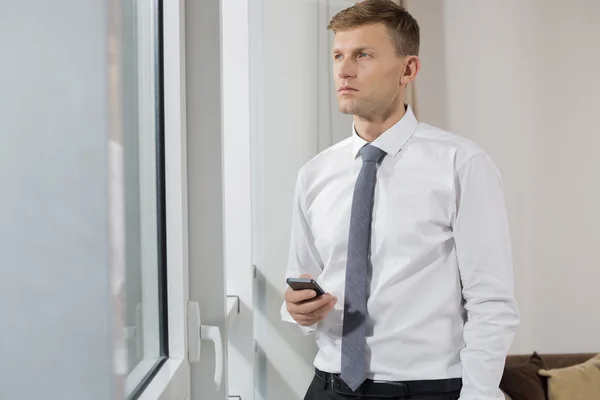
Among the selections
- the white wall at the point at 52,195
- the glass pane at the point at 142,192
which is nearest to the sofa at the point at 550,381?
the glass pane at the point at 142,192

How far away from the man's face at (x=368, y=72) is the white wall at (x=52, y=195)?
1.38m

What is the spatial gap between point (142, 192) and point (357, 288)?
70 cm

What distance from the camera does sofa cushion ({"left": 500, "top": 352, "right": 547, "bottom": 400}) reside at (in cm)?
273

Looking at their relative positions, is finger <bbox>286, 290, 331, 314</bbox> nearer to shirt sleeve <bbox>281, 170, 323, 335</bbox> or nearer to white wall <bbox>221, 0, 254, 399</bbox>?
shirt sleeve <bbox>281, 170, 323, 335</bbox>

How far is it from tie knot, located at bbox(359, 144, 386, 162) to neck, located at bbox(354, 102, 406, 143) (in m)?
0.04

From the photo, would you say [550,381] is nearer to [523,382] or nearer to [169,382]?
[523,382]

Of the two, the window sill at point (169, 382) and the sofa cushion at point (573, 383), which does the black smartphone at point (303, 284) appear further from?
the sofa cushion at point (573, 383)

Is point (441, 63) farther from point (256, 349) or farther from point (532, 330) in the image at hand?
point (256, 349)

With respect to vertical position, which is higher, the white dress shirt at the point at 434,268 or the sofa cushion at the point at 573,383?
the white dress shirt at the point at 434,268

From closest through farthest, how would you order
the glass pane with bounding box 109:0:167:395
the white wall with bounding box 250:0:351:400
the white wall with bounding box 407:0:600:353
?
1. the glass pane with bounding box 109:0:167:395
2. the white wall with bounding box 250:0:351:400
3. the white wall with bounding box 407:0:600:353

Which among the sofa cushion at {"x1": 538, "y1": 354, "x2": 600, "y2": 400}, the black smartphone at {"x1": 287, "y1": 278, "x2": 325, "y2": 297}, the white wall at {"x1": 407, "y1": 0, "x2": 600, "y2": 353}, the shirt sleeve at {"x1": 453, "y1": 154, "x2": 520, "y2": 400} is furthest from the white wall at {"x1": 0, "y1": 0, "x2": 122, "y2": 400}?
the white wall at {"x1": 407, "y1": 0, "x2": 600, "y2": 353}

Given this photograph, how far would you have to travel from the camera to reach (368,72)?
170 cm

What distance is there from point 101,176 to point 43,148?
0.03m

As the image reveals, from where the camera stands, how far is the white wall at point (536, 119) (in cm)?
318
